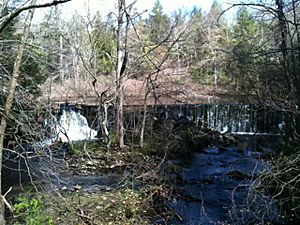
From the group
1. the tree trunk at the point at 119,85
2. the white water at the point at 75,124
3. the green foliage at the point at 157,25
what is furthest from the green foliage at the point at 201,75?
the tree trunk at the point at 119,85

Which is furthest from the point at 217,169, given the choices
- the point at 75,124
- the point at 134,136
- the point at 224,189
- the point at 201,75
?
the point at 201,75

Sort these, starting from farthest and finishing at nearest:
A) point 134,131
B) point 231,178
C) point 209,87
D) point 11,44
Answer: point 209,87, point 134,131, point 231,178, point 11,44

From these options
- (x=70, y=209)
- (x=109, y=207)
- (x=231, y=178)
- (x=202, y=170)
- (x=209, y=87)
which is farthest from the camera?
(x=209, y=87)

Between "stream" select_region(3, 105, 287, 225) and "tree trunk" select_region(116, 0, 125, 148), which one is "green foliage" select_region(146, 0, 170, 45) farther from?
"tree trunk" select_region(116, 0, 125, 148)

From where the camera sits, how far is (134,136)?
16.0m

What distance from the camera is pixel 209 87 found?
34781 millimetres

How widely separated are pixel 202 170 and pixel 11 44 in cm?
851

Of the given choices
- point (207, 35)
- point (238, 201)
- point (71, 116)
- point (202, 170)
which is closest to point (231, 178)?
point (202, 170)

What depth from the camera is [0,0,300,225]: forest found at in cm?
572

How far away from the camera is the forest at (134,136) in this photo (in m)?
5.72

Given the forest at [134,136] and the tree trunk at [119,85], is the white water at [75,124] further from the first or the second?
the tree trunk at [119,85]

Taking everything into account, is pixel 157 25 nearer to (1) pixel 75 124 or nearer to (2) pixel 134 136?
(1) pixel 75 124

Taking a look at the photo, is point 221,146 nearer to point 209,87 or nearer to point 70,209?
point 70,209

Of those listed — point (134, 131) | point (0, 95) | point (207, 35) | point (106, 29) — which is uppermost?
point (207, 35)
